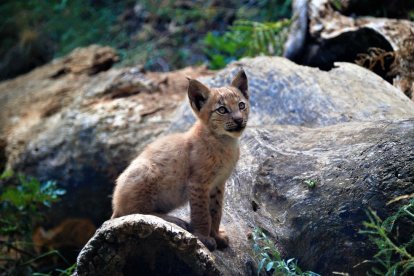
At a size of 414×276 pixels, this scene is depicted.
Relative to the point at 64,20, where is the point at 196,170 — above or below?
above

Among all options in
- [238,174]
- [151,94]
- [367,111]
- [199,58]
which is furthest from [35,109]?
[367,111]

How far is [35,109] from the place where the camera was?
27.5 ft

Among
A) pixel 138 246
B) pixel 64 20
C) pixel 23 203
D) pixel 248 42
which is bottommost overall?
pixel 23 203

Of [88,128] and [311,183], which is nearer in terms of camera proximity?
[311,183]

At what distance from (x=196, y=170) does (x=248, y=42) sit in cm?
432

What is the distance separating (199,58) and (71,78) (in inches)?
109

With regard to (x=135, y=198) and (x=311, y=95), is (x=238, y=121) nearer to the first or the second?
(x=135, y=198)

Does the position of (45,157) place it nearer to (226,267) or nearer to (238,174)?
(238,174)

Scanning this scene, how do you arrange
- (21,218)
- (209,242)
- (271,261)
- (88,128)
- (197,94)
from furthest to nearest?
1. (88,128)
2. (21,218)
3. (197,94)
4. (209,242)
5. (271,261)

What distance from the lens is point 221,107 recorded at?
4969mm

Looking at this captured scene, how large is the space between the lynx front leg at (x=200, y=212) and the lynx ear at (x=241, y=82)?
108 cm

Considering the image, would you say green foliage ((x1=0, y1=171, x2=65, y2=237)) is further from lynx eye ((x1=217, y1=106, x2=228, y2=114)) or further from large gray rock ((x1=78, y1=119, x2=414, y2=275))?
lynx eye ((x1=217, y1=106, x2=228, y2=114))

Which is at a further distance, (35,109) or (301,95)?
(35,109)

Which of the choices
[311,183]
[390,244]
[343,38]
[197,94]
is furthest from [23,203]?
[390,244]
